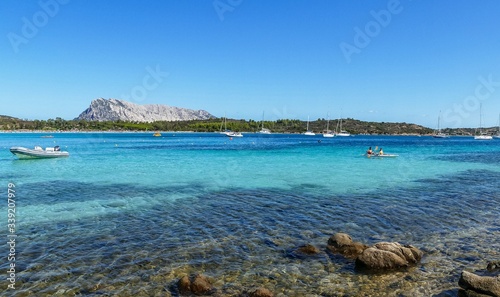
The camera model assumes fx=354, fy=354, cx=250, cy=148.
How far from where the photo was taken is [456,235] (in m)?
15.4

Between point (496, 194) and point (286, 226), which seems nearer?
point (286, 226)

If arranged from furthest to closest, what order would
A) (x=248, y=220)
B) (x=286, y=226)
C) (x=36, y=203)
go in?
(x=36, y=203) < (x=248, y=220) < (x=286, y=226)

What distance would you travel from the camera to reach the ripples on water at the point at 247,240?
10.7m

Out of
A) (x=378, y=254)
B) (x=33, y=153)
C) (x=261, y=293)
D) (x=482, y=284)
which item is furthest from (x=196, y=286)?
(x=33, y=153)

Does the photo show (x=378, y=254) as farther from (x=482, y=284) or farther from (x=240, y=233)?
(x=240, y=233)

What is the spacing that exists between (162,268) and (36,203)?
47.1 ft

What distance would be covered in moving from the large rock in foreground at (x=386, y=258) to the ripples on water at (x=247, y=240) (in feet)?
1.26

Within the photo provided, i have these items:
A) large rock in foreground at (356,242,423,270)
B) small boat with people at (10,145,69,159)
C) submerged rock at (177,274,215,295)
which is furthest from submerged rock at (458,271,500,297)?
small boat with people at (10,145,69,159)

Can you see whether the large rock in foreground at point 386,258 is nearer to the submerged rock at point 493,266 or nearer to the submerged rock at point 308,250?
the submerged rock at point 308,250

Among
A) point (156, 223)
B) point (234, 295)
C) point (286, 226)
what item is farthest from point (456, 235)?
point (156, 223)

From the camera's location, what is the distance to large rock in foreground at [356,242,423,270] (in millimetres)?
11625

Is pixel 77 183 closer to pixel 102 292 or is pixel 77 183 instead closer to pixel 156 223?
pixel 156 223

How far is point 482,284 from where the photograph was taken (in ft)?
30.6

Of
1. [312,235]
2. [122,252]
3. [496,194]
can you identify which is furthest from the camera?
[496,194]
